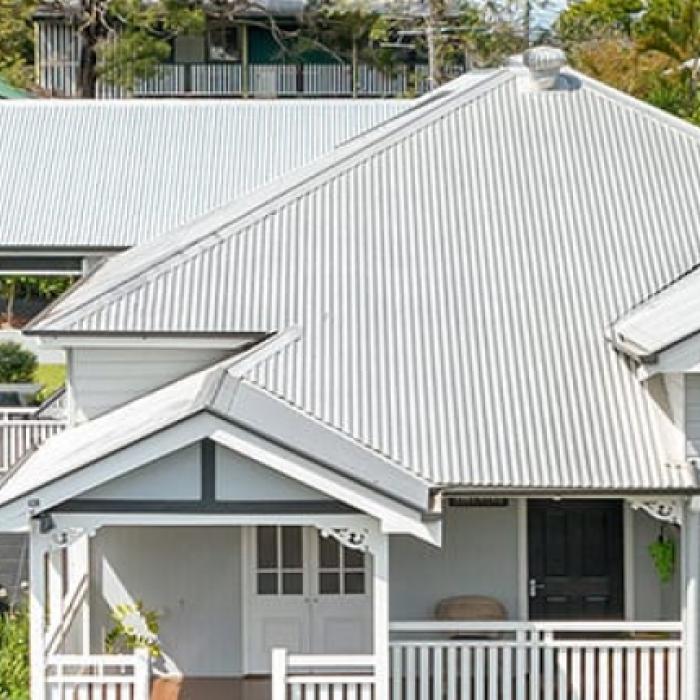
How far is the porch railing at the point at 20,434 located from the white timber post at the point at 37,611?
8.44m

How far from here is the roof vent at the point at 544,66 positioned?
61.0 ft

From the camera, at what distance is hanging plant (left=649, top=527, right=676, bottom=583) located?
15625 mm

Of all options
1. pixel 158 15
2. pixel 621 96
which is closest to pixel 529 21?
pixel 158 15

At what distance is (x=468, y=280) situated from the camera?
54.5 ft

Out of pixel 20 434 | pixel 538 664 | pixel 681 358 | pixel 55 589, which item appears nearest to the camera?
pixel 681 358

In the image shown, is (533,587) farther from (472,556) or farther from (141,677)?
(141,677)

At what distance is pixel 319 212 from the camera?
57.4 feet

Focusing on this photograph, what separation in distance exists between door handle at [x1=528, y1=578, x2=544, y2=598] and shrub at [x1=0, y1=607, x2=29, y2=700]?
197 inches

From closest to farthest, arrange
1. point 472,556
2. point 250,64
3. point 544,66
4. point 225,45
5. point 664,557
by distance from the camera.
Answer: point 664,557, point 472,556, point 544,66, point 250,64, point 225,45

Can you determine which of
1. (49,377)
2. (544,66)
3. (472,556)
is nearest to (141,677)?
(472,556)

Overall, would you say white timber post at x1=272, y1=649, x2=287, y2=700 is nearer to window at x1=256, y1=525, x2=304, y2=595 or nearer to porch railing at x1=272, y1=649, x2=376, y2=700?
porch railing at x1=272, y1=649, x2=376, y2=700

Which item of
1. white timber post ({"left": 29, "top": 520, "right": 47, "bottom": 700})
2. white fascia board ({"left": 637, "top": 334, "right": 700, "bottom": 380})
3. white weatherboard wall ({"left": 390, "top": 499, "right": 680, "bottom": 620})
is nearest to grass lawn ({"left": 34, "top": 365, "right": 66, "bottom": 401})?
white weatherboard wall ({"left": 390, "top": 499, "right": 680, "bottom": 620})

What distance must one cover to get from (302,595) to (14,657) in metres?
2.92

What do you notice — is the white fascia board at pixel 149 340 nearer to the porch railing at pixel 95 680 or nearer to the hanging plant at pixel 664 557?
the porch railing at pixel 95 680
